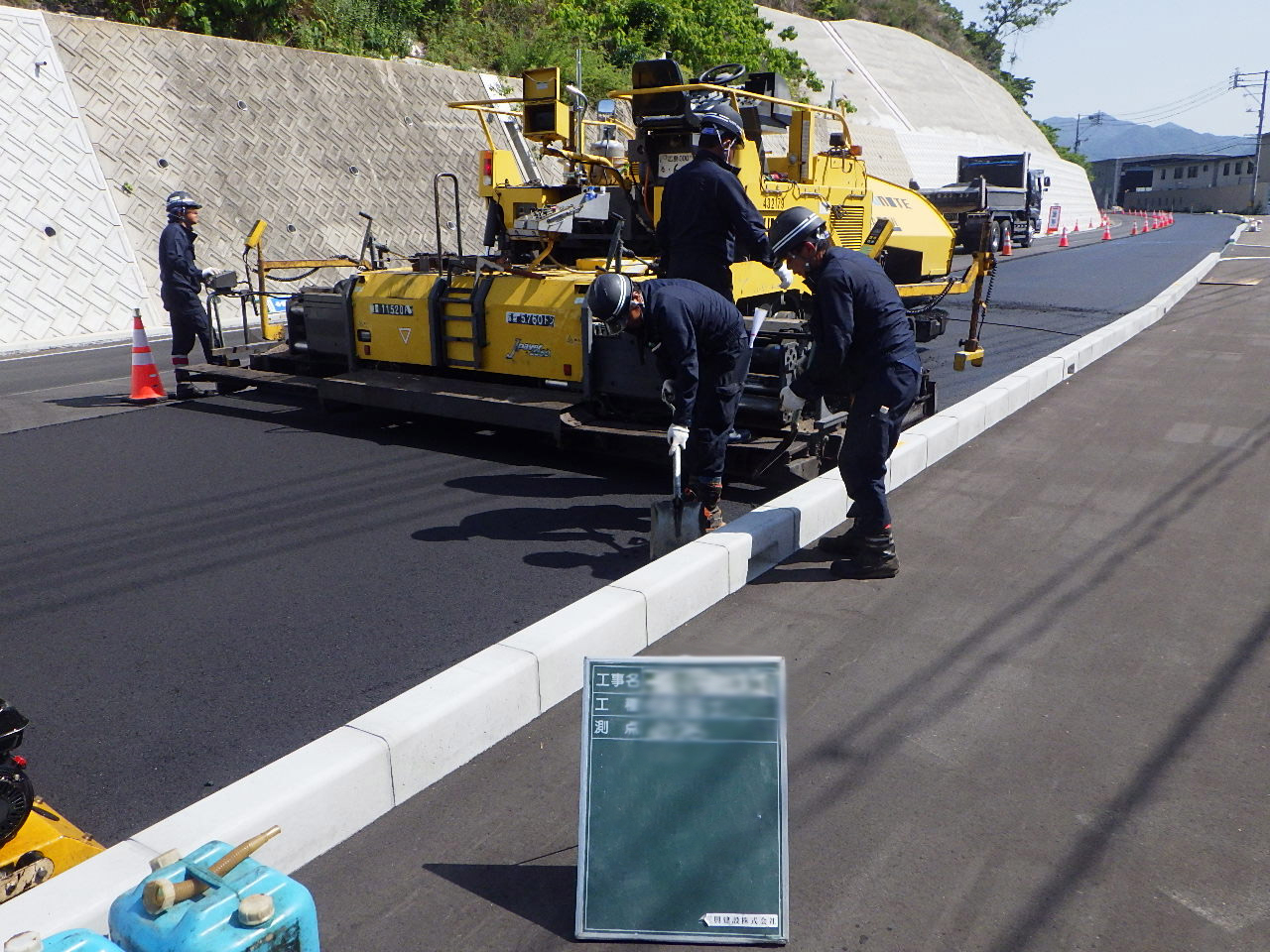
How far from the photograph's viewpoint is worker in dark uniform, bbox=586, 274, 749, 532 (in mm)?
5168

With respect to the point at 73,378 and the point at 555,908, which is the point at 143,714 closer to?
the point at 555,908

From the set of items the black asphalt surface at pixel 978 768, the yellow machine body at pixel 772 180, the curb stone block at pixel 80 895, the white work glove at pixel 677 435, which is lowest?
the black asphalt surface at pixel 978 768

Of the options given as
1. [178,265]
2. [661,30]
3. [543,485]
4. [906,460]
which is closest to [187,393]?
[178,265]

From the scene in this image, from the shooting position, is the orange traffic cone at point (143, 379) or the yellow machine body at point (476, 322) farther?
the orange traffic cone at point (143, 379)

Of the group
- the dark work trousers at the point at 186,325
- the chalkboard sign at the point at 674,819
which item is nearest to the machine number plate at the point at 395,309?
the dark work trousers at the point at 186,325

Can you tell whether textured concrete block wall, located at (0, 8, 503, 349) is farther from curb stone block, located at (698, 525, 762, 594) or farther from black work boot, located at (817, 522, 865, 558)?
black work boot, located at (817, 522, 865, 558)

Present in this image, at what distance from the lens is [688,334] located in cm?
527

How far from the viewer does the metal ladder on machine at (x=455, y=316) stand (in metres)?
7.65

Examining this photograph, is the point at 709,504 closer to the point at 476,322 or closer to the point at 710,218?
the point at 710,218

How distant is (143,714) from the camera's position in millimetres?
3848

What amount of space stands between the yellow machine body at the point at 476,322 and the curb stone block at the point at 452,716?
12.5 feet

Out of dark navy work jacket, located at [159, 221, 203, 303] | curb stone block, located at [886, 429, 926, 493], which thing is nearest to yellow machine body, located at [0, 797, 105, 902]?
curb stone block, located at [886, 429, 926, 493]

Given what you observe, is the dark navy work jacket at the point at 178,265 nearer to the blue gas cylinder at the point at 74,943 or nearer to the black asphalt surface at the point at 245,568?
the black asphalt surface at the point at 245,568

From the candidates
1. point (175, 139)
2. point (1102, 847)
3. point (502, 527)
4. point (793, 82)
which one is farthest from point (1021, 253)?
point (1102, 847)
